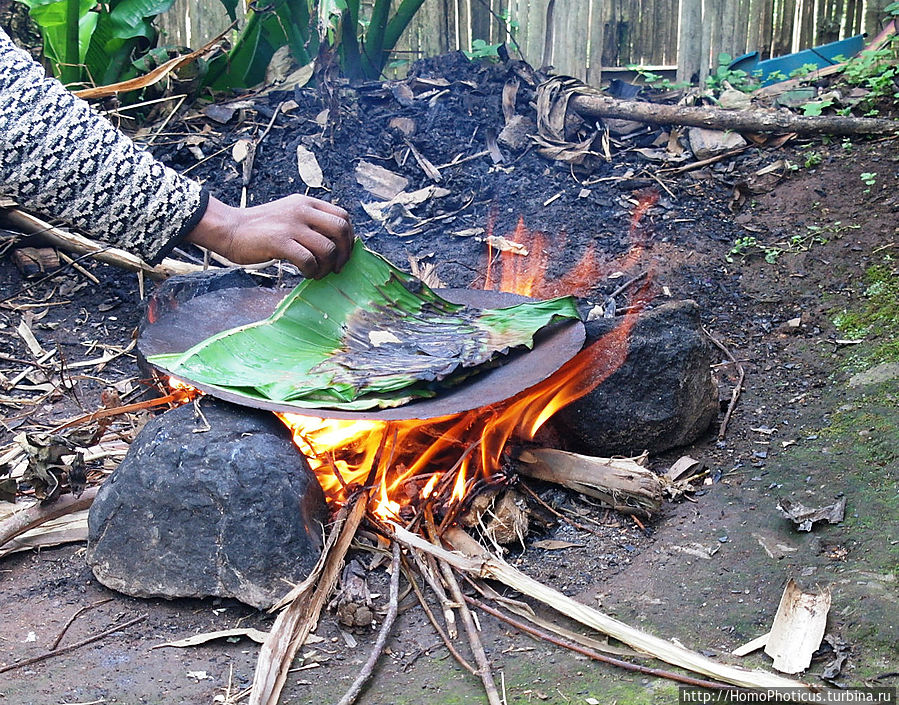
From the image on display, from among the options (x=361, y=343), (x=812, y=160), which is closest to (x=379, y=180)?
(x=361, y=343)

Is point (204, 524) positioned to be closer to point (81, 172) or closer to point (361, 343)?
point (361, 343)

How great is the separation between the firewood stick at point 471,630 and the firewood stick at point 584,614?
36 millimetres

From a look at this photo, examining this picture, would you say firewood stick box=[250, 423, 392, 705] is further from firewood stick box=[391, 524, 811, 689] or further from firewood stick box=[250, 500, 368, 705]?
firewood stick box=[391, 524, 811, 689]

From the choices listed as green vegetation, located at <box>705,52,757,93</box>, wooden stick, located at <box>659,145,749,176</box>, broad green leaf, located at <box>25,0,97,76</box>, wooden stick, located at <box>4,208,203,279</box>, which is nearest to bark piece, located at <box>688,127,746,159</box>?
wooden stick, located at <box>659,145,749,176</box>

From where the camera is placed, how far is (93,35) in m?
4.79

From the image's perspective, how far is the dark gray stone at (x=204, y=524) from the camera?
7.02 feet

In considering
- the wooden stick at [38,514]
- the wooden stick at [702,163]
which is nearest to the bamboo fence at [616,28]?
the wooden stick at [702,163]

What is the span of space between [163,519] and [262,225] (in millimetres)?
857

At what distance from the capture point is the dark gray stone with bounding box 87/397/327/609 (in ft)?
7.02

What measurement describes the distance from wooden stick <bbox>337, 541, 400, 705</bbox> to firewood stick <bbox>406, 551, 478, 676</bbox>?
0.16ft

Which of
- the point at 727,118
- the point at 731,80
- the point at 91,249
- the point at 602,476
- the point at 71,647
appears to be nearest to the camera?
the point at 71,647

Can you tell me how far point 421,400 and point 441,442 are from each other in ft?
1.54

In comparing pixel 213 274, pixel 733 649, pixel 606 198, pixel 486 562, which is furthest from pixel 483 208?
pixel 733 649

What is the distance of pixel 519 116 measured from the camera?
5254 mm
